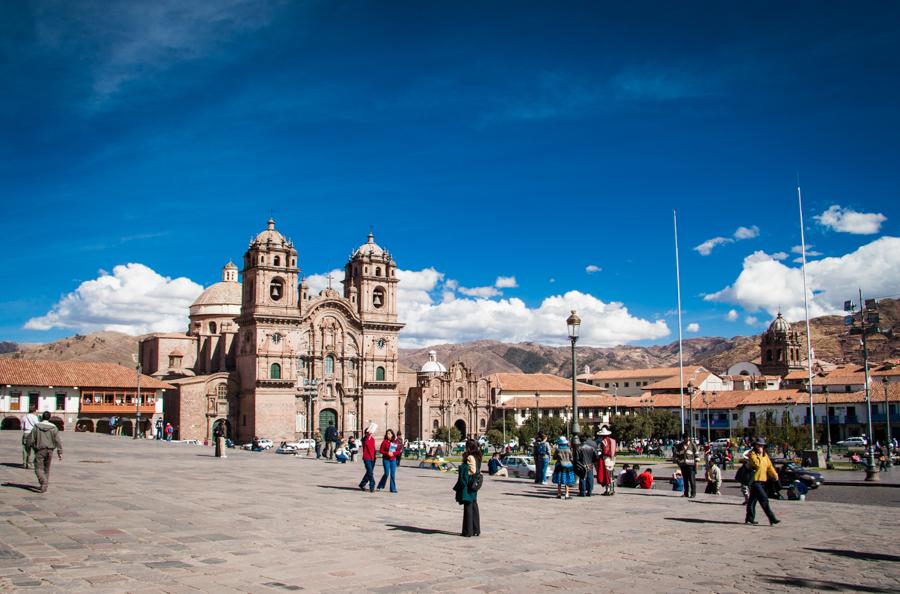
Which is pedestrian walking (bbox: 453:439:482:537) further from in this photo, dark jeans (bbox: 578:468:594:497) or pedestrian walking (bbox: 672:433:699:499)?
pedestrian walking (bbox: 672:433:699:499)

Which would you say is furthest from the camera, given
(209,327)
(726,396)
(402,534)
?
(726,396)

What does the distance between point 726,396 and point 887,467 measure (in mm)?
52251

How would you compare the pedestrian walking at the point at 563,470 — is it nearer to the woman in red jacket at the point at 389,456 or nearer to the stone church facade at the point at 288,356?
the woman in red jacket at the point at 389,456

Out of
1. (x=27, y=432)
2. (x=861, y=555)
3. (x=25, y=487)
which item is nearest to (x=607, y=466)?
(x=861, y=555)

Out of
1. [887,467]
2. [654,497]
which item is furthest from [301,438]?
[654,497]

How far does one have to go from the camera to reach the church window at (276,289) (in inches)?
2820

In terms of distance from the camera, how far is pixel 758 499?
1411cm

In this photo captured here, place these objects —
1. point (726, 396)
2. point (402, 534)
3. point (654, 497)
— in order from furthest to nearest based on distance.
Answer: point (726, 396)
point (654, 497)
point (402, 534)

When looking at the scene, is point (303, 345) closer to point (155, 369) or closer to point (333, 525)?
point (155, 369)

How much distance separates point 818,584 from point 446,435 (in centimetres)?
7714

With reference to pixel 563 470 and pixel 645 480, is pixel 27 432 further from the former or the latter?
pixel 645 480

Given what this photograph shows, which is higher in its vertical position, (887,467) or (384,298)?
(384,298)

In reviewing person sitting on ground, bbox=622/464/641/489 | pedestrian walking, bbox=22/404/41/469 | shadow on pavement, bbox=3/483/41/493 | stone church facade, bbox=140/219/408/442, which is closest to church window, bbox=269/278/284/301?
stone church facade, bbox=140/219/408/442

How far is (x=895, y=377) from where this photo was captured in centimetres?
8756
